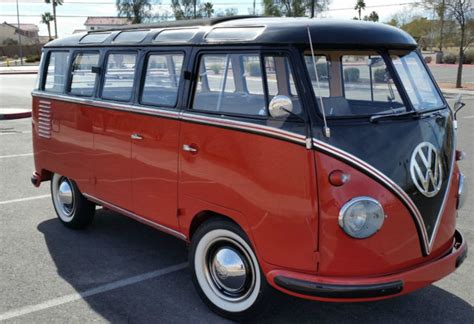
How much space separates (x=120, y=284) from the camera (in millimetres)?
4406

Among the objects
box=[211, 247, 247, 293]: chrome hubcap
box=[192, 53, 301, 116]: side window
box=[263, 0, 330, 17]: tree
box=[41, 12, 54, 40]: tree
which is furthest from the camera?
box=[41, 12, 54, 40]: tree

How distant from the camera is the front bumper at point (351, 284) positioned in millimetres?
3131

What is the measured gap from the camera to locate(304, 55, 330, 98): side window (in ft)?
11.1

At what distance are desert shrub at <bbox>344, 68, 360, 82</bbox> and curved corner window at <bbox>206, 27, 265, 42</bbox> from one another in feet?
2.60

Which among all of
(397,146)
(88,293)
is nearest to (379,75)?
(397,146)

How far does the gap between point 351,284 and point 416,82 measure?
1.67m

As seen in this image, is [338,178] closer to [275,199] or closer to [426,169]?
[275,199]

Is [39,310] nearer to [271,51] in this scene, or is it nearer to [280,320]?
[280,320]

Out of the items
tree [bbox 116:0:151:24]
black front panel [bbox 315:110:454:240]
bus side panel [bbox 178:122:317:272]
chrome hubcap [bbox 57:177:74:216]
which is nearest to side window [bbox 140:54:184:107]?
bus side panel [bbox 178:122:317:272]

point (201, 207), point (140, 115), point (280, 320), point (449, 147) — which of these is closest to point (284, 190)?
point (201, 207)

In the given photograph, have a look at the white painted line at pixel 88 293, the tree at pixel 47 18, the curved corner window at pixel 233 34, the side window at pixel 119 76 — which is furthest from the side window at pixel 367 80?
the tree at pixel 47 18

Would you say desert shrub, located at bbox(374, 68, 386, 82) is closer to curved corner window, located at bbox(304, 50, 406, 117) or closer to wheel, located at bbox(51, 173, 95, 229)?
curved corner window, located at bbox(304, 50, 406, 117)

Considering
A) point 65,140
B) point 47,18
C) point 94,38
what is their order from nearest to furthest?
point 94,38
point 65,140
point 47,18

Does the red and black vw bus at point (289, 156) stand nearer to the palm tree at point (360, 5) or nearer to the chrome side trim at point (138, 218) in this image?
the chrome side trim at point (138, 218)
